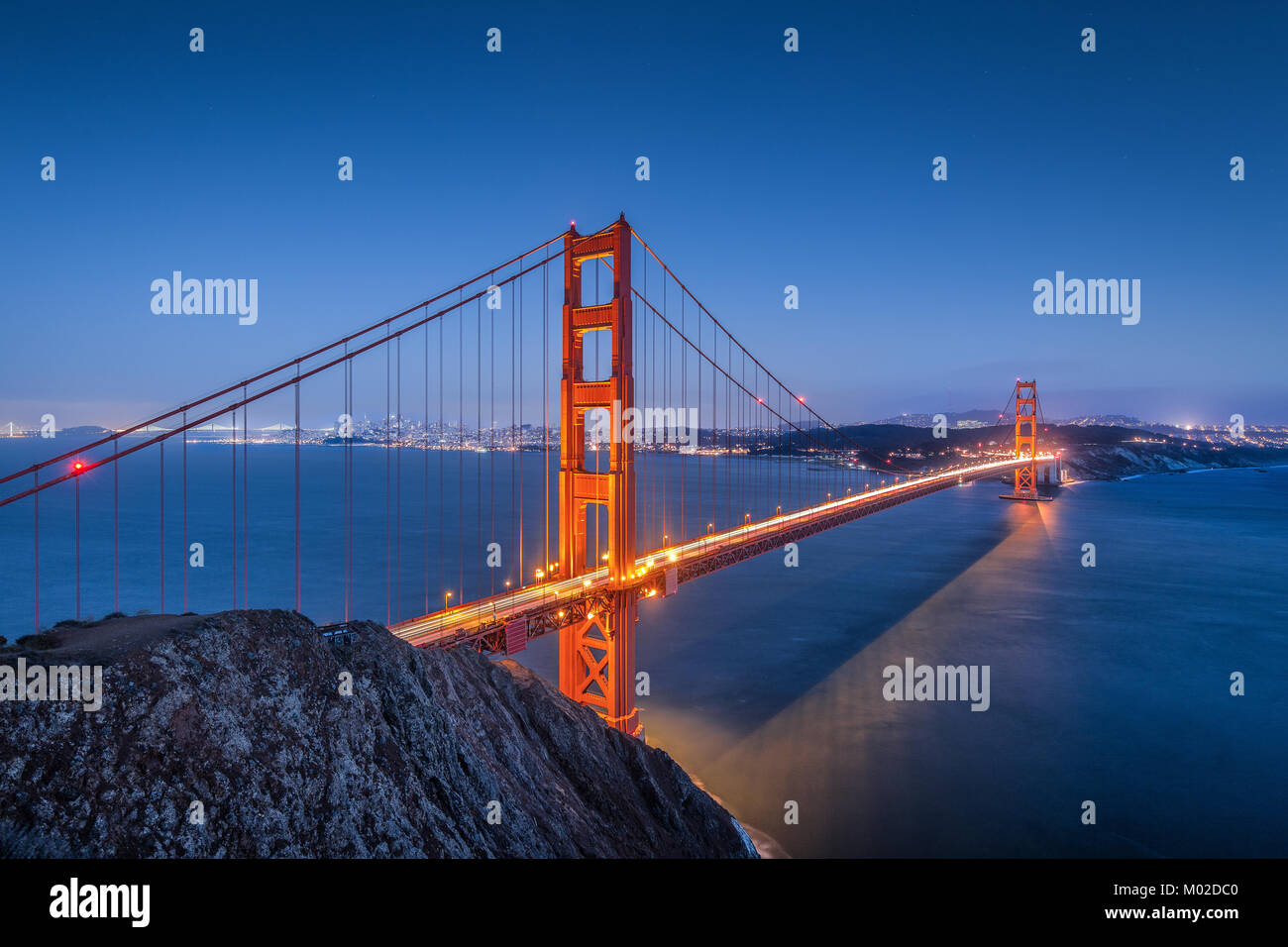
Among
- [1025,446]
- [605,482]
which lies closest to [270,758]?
[605,482]

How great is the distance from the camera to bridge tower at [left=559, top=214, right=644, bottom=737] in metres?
17.3

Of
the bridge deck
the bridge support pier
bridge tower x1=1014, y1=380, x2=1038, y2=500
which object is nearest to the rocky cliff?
the bridge deck

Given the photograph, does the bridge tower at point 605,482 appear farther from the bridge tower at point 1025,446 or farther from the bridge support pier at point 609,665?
the bridge tower at point 1025,446

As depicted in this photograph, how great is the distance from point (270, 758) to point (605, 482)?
12.2 m

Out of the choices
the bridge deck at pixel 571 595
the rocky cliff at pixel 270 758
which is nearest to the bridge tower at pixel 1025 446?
the bridge deck at pixel 571 595

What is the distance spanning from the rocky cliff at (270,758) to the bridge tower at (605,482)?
687 centimetres

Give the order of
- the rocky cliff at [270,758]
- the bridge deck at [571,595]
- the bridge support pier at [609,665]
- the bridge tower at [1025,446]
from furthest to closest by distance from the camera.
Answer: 1. the bridge tower at [1025,446]
2. the bridge support pier at [609,665]
3. the bridge deck at [571,595]
4. the rocky cliff at [270,758]

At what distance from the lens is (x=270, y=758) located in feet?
21.4

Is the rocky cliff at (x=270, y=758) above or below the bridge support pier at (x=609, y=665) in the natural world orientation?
above

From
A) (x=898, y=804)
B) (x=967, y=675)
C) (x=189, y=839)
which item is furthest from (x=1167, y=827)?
(x=189, y=839)

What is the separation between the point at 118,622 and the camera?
8.87 metres

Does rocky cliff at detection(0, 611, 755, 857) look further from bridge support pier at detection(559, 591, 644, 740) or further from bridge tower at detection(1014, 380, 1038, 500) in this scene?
bridge tower at detection(1014, 380, 1038, 500)

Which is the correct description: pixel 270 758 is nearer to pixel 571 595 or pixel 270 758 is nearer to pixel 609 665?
pixel 571 595

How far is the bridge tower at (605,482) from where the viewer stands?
1730 cm
